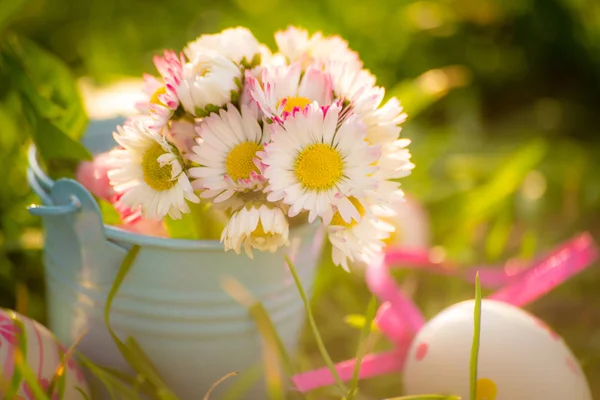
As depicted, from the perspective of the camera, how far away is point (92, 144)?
0.92 m

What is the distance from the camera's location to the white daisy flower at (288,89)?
604mm

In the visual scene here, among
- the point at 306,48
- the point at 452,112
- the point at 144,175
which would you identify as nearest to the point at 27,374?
the point at 144,175

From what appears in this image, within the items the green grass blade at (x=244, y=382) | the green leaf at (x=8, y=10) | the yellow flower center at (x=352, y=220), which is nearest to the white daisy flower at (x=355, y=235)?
the yellow flower center at (x=352, y=220)

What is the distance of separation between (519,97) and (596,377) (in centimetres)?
95

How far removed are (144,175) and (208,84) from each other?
0.35 feet

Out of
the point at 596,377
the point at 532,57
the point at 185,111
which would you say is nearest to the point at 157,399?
the point at 185,111

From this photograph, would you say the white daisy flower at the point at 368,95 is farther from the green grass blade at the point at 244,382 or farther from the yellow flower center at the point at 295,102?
the green grass blade at the point at 244,382

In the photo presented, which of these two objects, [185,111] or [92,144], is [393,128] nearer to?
[185,111]

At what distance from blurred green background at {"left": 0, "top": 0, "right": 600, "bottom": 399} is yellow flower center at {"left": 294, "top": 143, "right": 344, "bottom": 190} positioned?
464mm

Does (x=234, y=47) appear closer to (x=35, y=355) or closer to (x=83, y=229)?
(x=83, y=229)

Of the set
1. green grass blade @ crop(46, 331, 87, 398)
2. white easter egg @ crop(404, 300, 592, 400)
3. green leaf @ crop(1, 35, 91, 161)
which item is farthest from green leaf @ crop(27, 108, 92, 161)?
white easter egg @ crop(404, 300, 592, 400)

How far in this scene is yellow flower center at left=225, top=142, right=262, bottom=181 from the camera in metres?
0.62

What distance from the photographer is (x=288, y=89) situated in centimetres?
63

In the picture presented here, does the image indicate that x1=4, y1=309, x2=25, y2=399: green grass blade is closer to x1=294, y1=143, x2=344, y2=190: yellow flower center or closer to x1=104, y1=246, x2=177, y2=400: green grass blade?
x1=104, y1=246, x2=177, y2=400: green grass blade
